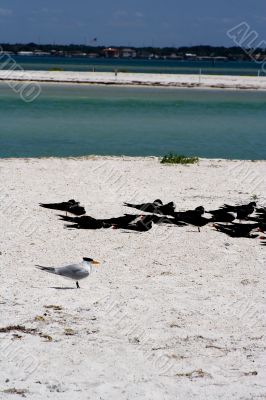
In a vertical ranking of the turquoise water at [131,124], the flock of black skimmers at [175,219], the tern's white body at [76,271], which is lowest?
the turquoise water at [131,124]

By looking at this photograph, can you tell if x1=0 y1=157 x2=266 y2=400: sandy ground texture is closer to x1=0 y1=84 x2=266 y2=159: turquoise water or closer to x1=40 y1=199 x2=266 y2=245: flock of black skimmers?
x1=40 y1=199 x2=266 y2=245: flock of black skimmers

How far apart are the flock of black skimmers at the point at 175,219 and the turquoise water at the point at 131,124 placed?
8680mm

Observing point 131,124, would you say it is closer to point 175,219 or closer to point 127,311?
point 175,219

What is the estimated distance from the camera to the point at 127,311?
6.95 metres

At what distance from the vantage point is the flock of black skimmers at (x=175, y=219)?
10234 millimetres

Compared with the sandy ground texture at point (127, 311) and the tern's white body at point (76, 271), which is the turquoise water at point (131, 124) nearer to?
the sandy ground texture at point (127, 311)

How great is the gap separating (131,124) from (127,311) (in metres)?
22.5

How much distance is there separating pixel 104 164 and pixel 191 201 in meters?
4.11

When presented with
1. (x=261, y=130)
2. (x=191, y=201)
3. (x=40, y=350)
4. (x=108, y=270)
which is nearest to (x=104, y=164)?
(x=191, y=201)

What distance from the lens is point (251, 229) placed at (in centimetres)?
1020

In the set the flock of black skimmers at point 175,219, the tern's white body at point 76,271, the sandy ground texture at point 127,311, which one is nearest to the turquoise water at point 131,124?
the flock of black skimmers at point 175,219

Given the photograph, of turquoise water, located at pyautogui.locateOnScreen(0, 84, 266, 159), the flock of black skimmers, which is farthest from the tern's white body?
turquoise water, located at pyautogui.locateOnScreen(0, 84, 266, 159)

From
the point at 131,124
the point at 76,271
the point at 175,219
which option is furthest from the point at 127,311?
the point at 131,124

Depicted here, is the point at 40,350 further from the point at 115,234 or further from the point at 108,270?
the point at 115,234
